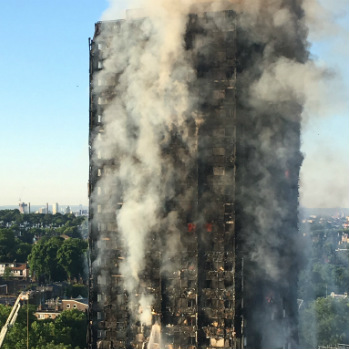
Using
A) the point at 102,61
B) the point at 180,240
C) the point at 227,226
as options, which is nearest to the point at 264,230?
the point at 227,226

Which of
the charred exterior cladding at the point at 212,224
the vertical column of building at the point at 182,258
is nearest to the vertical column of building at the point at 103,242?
the charred exterior cladding at the point at 212,224

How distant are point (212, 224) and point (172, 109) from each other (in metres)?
7.07

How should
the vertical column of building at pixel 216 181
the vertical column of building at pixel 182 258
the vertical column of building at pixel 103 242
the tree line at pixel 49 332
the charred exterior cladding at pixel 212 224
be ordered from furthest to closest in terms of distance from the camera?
the tree line at pixel 49 332
the vertical column of building at pixel 103 242
the vertical column of building at pixel 182 258
the charred exterior cladding at pixel 212 224
the vertical column of building at pixel 216 181

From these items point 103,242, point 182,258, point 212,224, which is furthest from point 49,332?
point 212,224

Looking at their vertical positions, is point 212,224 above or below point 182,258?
above

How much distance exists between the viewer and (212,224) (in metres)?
37.8

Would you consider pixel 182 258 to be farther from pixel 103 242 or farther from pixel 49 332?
pixel 49 332

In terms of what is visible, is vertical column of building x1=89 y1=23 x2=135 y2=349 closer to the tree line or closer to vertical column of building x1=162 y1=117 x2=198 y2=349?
vertical column of building x1=162 y1=117 x2=198 y2=349

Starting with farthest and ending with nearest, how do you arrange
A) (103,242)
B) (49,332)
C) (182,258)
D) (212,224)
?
(49,332)
(103,242)
(182,258)
(212,224)

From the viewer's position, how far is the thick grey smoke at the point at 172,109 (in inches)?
1508

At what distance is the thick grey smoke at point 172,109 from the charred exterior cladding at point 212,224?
134 mm

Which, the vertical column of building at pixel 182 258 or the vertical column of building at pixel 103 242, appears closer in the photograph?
the vertical column of building at pixel 182 258

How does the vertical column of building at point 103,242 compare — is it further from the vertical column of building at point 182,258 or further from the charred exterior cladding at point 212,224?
the vertical column of building at point 182,258

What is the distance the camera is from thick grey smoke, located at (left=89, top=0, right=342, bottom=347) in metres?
38.3
